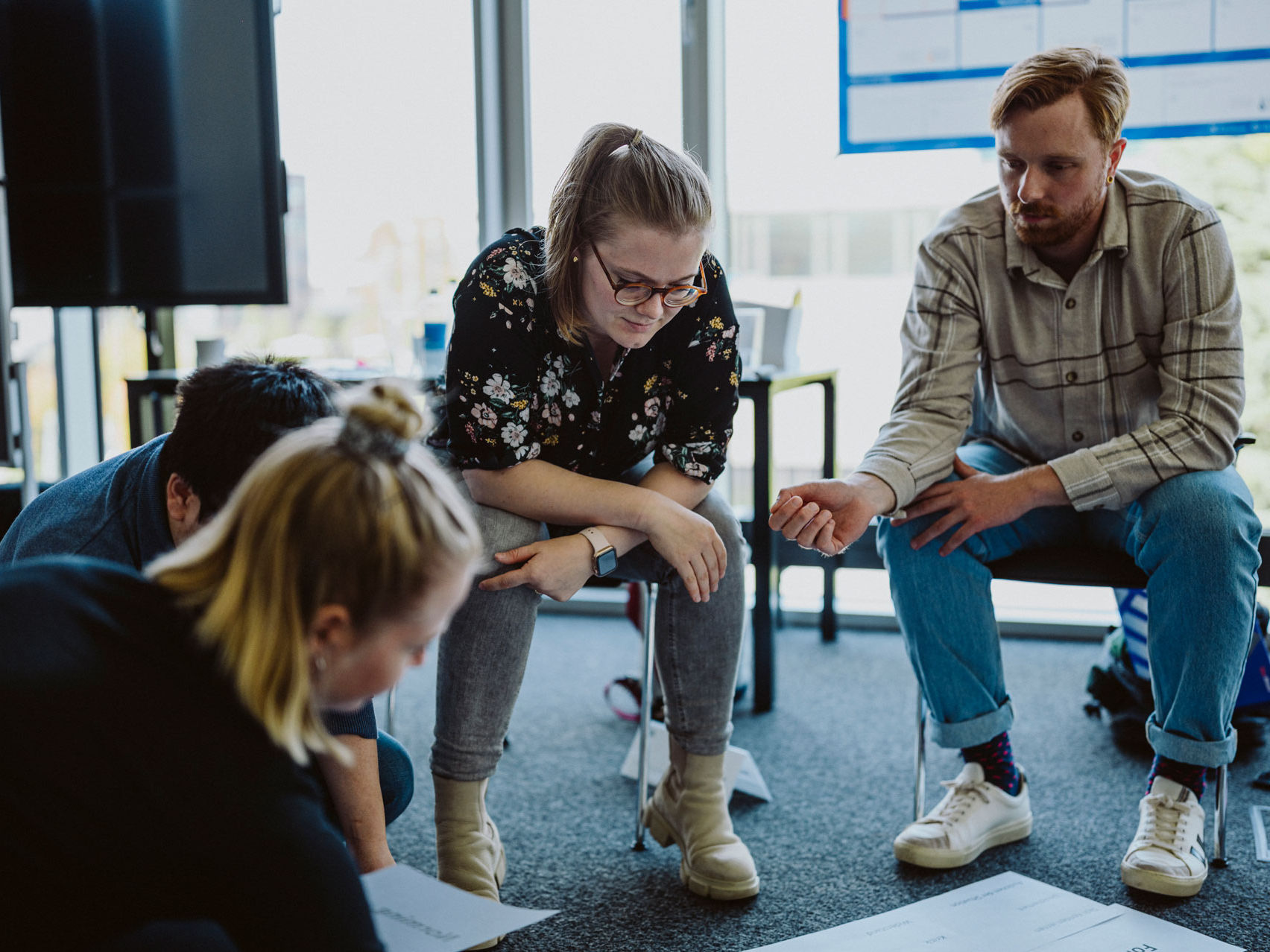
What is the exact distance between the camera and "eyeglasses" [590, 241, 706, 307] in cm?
148

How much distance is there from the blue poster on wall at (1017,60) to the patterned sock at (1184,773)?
156cm

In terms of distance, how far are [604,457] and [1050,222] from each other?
766 mm

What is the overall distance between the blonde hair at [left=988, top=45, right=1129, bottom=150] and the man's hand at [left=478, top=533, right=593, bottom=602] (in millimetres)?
926

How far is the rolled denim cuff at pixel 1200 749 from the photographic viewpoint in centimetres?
158

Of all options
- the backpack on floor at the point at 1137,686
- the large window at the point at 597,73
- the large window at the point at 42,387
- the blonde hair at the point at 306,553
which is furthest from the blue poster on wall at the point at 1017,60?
the blonde hair at the point at 306,553

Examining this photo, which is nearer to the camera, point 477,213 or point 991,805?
point 991,805

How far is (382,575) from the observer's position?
2.58ft

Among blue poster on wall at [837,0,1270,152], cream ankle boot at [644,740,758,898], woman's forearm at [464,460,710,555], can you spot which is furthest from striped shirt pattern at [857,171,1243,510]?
blue poster on wall at [837,0,1270,152]

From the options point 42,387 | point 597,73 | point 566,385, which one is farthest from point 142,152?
point 566,385

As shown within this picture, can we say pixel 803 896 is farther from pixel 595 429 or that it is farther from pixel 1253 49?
pixel 1253 49

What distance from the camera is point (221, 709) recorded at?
0.80 m

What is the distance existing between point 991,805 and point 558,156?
212cm

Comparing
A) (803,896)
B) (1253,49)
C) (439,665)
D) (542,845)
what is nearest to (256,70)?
(439,665)

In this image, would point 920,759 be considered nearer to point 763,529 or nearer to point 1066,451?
point 1066,451
